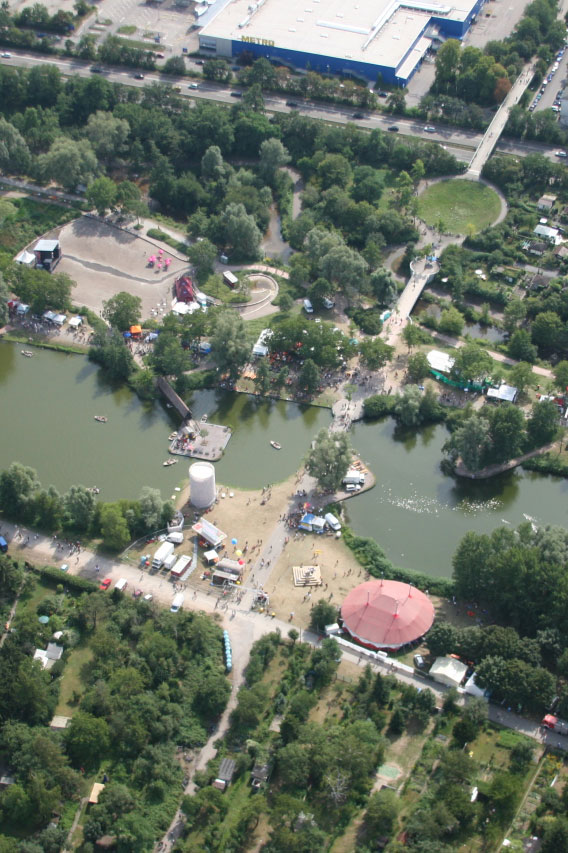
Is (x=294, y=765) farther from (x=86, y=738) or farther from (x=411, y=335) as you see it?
(x=411, y=335)

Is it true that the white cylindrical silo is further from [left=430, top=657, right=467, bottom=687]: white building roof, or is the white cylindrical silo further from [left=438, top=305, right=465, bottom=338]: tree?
[left=438, top=305, right=465, bottom=338]: tree

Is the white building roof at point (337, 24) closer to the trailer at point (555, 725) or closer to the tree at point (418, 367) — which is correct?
the tree at point (418, 367)

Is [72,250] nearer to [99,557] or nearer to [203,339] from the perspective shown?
[203,339]

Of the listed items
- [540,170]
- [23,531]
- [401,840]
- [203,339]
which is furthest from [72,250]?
[401,840]

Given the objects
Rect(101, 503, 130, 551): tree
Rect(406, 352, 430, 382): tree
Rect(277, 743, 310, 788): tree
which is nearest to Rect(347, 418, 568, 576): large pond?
Rect(406, 352, 430, 382): tree

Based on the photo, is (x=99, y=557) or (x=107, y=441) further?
(x=107, y=441)
